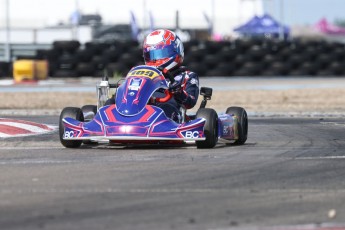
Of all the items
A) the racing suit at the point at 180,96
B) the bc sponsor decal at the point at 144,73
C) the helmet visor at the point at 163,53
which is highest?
the helmet visor at the point at 163,53

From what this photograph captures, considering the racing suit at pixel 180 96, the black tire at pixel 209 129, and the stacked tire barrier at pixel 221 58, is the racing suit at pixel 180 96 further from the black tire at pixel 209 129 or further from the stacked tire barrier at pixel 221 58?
the stacked tire barrier at pixel 221 58

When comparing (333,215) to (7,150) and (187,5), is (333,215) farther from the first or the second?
(187,5)

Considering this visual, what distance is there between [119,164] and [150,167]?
0.37m

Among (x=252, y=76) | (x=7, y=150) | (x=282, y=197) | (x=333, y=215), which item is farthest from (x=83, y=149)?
(x=252, y=76)

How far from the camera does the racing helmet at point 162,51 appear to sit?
1157 centimetres

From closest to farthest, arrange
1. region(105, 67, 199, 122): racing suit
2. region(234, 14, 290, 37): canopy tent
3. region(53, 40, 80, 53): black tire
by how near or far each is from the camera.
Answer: region(105, 67, 199, 122): racing suit
region(53, 40, 80, 53): black tire
region(234, 14, 290, 37): canopy tent

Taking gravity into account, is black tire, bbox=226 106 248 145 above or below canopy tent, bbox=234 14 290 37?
above

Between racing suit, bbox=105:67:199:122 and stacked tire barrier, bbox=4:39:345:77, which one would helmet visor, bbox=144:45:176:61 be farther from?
stacked tire barrier, bbox=4:39:345:77

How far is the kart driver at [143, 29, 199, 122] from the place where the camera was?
36.6 ft

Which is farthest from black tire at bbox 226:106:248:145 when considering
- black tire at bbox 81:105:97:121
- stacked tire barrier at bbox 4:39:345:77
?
stacked tire barrier at bbox 4:39:345:77

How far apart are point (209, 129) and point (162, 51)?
5.04 feet

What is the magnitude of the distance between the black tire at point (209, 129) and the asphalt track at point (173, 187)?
17cm

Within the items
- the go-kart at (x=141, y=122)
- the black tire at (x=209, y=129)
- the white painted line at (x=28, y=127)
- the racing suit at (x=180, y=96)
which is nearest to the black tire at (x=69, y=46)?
the white painted line at (x=28, y=127)

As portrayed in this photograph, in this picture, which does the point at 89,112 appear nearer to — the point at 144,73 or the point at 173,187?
the point at 144,73
